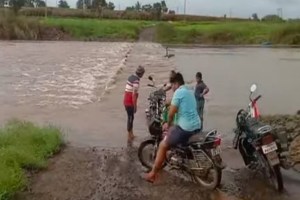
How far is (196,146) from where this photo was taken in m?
8.45

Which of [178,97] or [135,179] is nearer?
[178,97]

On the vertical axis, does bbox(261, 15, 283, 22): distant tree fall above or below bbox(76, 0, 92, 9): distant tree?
below

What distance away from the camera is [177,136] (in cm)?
831

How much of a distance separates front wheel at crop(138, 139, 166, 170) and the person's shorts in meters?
1.33

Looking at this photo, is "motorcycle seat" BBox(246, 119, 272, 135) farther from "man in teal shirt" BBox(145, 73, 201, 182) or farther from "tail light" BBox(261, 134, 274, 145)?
"man in teal shirt" BBox(145, 73, 201, 182)

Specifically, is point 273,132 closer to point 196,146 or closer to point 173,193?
point 196,146

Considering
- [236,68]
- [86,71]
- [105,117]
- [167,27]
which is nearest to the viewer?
[105,117]

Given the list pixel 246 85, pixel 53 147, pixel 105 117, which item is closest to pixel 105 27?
pixel 246 85

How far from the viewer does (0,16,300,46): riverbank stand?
7306 cm

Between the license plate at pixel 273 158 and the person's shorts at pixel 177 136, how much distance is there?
1.12m

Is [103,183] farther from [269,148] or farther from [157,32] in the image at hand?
[157,32]

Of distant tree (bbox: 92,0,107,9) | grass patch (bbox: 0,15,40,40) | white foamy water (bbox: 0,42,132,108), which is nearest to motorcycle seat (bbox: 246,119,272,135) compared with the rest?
white foamy water (bbox: 0,42,132,108)

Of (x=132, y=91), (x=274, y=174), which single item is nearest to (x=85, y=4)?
(x=132, y=91)

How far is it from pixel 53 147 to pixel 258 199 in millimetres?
4295
